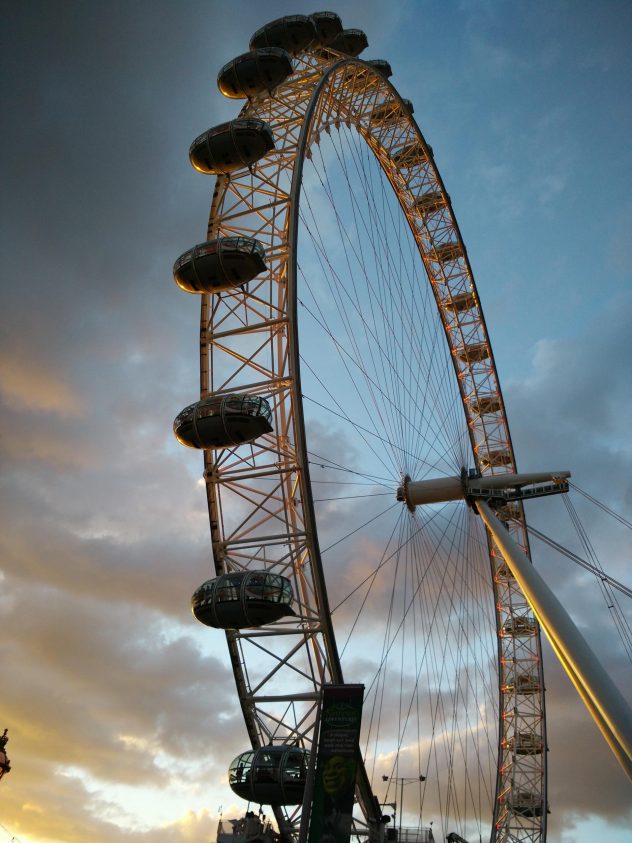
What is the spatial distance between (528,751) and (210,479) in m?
26.9

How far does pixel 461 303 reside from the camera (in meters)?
39.2

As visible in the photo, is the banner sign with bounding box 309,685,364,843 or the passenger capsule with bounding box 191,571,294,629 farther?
the passenger capsule with bounding box 191,571,294,629

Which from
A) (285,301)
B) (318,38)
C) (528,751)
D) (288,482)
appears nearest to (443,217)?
(318,38)

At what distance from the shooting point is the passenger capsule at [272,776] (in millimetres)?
19578

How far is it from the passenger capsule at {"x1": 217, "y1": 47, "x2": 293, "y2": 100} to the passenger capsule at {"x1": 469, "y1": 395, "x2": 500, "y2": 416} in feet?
64.3

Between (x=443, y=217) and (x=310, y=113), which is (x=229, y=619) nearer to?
(x=310, y=113)

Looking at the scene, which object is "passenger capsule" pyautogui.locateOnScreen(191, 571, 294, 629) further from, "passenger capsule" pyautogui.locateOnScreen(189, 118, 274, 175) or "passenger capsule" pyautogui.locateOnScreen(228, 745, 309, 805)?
"passenger capsule" pyautogui.locateOnScreen(189, 118, 274, 175)

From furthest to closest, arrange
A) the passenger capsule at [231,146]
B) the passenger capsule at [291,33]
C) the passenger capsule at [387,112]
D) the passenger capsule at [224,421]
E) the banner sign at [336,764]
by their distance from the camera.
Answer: the passenger capsule at [387,112], the passenger capsule at [291,33], the passenger capsule at [231,146], the passenger capsule at [224,421], the banner sign at [336,764]

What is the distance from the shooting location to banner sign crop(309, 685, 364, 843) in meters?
15.8

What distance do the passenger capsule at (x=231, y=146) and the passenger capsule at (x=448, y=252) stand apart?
15200mm

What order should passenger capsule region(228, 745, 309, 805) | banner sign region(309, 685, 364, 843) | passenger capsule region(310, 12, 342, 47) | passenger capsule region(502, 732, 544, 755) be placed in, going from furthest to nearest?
passenger capsule region(502, 732, 544, 755)
passenger capsule region(310, 12, 342, 47)
passenger capsule region(228, 745, 309, 805)
banner sign region(309, 685, 364, 843)

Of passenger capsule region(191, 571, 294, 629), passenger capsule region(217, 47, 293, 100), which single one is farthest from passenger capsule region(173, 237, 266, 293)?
passenger capsule region(191, 571, 294, 629)

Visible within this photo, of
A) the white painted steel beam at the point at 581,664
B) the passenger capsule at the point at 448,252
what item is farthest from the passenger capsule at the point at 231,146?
the white painted steel beam at the point at 581,664

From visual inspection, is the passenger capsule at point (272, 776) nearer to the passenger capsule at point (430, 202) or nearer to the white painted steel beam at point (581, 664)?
the white painted steel beam at point (581, 664)
